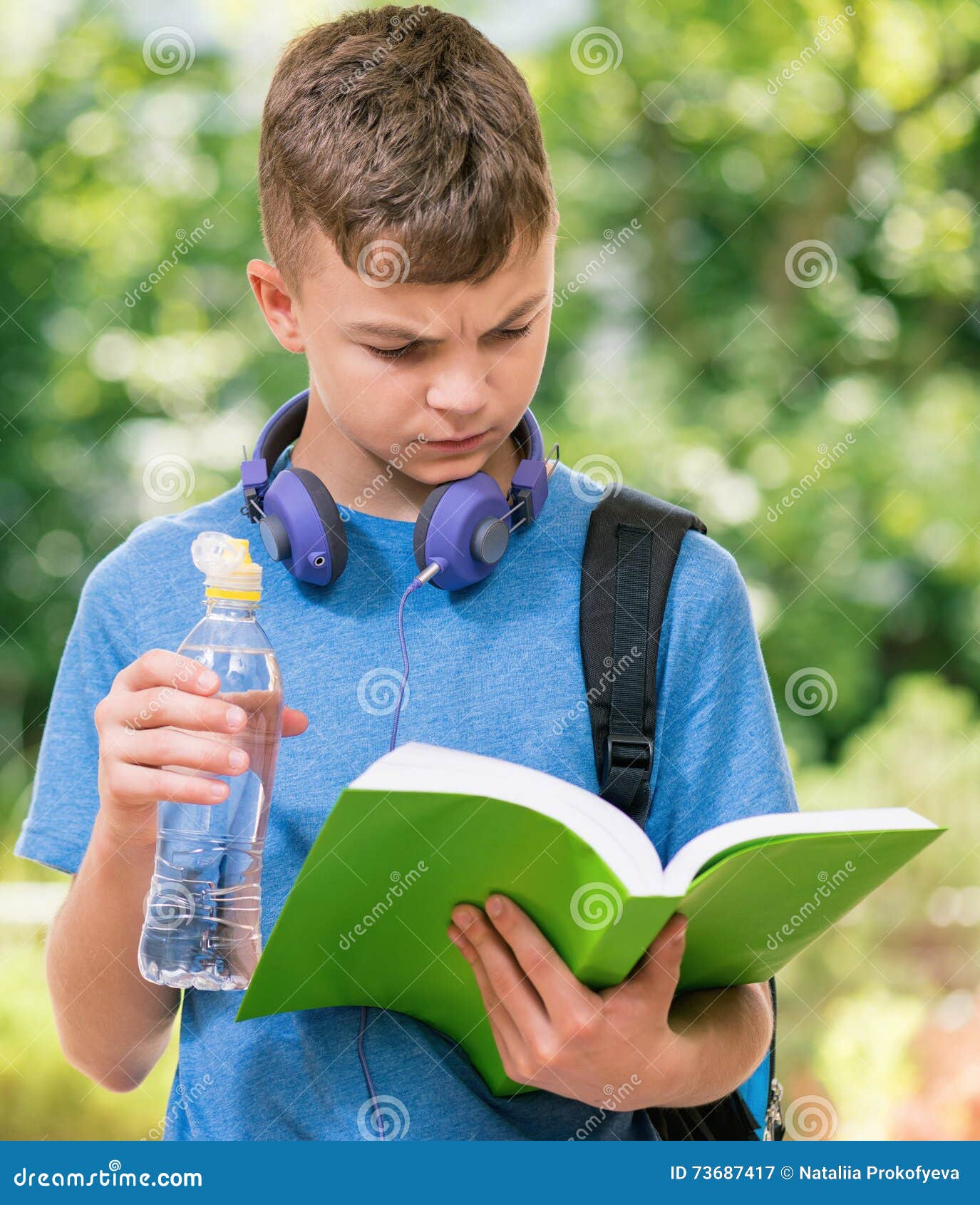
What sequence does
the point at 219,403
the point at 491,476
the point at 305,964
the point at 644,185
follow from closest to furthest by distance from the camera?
the point at 305,964 < the point at 491,476 < the point at 219,403 < the point at 644,185

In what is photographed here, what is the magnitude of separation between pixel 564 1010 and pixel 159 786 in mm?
363

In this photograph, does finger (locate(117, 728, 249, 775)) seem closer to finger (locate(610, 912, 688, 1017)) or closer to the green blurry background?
finger (locate(610, 912, 688, 1017))

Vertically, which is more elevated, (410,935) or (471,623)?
(471,623)

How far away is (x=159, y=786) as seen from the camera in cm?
97

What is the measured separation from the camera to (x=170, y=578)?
4.15 ft

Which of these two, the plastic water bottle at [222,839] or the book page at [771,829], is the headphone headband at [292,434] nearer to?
the plastic water bottle at [222,839]

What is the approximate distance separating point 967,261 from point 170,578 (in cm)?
451

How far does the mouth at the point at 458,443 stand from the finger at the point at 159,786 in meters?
0.38

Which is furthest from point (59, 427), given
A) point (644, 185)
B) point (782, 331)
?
point (782, 331)


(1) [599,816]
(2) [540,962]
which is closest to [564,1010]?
(2) [540,962]

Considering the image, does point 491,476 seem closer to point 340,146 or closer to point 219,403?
point 340,146

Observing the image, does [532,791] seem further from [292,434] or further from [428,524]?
[292,434]

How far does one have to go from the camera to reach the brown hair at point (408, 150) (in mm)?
1093

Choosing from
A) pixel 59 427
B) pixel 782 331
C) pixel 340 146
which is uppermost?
pixel 340 146
